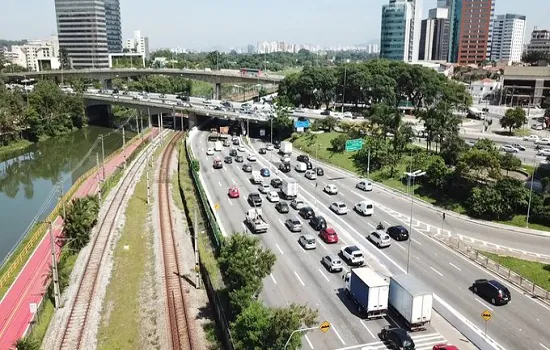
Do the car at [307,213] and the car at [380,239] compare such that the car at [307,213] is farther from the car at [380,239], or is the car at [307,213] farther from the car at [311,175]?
the car at [311,175]

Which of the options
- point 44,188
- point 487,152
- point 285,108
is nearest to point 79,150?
point 44,188

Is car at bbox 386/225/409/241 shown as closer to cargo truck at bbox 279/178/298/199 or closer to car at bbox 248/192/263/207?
cargo truck at bbox 279/178/298/199

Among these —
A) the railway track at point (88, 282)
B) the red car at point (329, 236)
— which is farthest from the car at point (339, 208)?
the railway track at point (88, 282)

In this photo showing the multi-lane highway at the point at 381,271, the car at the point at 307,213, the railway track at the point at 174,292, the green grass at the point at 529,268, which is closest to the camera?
the multi-lane highway at the point at 381,271

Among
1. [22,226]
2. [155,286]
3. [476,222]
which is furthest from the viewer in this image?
[22,226]

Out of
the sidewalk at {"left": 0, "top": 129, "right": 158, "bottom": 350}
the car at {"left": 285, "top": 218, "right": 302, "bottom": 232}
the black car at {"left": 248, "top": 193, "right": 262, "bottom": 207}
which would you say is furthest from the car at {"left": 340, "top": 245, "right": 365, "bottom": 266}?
the sidewalk at {"left": 0, "top": 129, "right": 158, "bottom": 350}

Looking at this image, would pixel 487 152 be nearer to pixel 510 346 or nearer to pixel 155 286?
pixel 510 346
